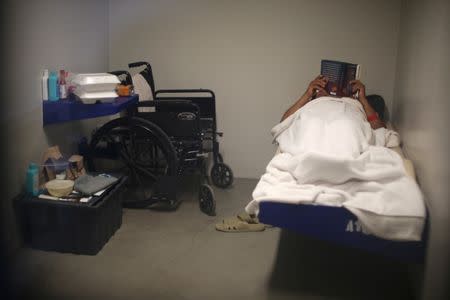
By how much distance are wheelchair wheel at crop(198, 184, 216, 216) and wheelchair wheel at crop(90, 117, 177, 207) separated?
0.27 metres

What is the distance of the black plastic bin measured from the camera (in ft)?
7.92

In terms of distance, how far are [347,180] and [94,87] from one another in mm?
1626

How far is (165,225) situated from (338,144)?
1.29 meters

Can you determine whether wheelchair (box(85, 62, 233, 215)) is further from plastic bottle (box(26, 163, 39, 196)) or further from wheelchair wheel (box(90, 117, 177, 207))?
plastic bottle (box(26, 163, 39, 196))

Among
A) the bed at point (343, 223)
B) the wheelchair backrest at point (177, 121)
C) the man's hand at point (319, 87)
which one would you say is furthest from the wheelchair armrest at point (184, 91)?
the bed at point (343, 223)

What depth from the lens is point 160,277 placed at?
7.39 feet

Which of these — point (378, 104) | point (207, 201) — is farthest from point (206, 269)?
point (378, 104)

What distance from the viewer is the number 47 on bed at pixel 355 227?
179 centimetres

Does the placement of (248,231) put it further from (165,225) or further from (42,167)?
(42,167)

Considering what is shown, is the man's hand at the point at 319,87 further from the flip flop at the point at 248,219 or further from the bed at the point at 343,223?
the bed at the point at 343,223

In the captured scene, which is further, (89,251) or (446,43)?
(89,251)

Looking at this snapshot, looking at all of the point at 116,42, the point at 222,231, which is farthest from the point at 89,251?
the point at 116,42

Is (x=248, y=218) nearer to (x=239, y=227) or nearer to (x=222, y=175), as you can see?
(x=239, y=227)

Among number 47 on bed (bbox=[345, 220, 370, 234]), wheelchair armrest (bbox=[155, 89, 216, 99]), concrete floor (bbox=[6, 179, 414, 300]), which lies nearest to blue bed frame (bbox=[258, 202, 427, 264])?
number 47 on bed (bbox=[345, 220, 370, 234])
